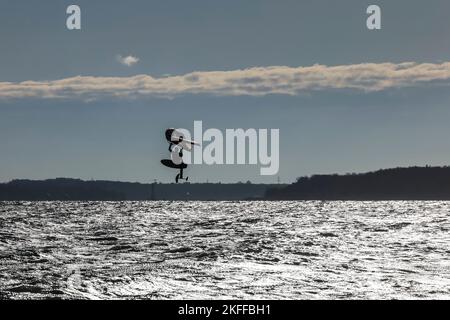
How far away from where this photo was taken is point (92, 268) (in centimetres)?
4138

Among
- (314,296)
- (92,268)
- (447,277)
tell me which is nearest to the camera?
(314,296)

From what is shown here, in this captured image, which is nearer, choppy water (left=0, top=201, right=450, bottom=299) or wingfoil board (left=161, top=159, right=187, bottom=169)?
wingfoil board (left=161, top=159, right=187, bottom=169)

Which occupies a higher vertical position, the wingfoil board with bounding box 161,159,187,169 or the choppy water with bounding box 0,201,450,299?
the wingfoil board with bounding box 161,159,187,169

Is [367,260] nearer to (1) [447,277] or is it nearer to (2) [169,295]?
(1) [447,277]

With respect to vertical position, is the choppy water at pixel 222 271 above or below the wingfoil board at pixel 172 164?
below

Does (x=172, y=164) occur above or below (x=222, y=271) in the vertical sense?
above

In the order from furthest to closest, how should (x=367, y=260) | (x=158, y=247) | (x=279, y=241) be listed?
(x=279, y=241) < (x=158, y=247) < (x=367, y=260)

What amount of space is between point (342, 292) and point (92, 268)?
16702mm

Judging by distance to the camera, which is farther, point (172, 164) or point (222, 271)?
point (222, 271)

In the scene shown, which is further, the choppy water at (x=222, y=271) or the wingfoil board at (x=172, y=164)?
the choppy water at (x=222, y=271)
